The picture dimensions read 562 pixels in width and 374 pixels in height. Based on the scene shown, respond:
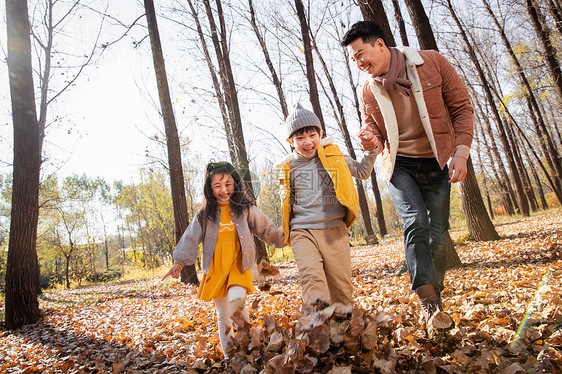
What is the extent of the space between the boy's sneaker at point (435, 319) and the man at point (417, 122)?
0.67ft

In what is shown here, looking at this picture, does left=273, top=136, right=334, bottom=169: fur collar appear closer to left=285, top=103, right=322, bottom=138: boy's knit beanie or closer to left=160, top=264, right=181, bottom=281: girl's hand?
left=285, top=103, right=322, bottom=138: boy's knit beanie

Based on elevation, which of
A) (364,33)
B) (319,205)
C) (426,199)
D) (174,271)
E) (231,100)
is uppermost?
(231,100)

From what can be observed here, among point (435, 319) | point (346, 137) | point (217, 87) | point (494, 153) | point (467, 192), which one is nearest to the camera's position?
point (435, 319)

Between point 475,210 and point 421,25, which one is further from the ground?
point 421,25

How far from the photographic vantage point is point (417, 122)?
2414 millimetres

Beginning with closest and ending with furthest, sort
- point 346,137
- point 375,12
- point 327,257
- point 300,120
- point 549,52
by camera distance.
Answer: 1. point 327,257
2. point 300,120
3. point 375,12
4. point 549,52
5. point 346,137

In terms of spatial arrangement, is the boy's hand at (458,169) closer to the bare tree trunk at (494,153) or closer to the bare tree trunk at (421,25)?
the bare tree trunk at (421,25)

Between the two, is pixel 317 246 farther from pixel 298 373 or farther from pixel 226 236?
pixel 298 373

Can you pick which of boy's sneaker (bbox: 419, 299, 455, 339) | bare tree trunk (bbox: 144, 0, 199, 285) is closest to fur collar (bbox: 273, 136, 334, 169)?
boy's sneaker (bbox: 419, 299, 455, 339)

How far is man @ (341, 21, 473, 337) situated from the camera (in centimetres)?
233

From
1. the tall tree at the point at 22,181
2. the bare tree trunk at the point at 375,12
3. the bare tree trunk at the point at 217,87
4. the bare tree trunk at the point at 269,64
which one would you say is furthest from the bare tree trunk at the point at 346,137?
the tall tree at the point at 22,181

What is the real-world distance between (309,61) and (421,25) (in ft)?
12.7

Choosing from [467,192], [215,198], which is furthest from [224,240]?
[467,192]

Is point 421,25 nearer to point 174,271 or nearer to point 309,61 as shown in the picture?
point 309,61
